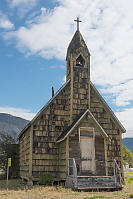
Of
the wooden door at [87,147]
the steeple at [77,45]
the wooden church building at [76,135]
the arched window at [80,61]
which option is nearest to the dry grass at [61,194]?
the wooden church building at [76,135]

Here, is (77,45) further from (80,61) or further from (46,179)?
(46,179)

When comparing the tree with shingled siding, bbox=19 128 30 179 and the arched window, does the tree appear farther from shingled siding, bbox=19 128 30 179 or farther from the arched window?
the arched window

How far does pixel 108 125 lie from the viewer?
18.2 meters

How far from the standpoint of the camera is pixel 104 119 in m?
18.2

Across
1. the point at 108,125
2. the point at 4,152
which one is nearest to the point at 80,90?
the point at 108,125

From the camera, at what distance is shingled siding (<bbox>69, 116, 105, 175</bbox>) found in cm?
1560

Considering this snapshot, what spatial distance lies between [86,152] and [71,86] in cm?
505

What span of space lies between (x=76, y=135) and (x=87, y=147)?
114 cm

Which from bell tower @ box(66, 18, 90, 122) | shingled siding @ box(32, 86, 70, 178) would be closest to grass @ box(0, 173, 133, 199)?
shingled siding @ box(32, 86, 70, 178)

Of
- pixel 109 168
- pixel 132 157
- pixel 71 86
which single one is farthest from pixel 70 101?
pixel 132 157

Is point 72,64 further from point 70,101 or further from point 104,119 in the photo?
point 104,119

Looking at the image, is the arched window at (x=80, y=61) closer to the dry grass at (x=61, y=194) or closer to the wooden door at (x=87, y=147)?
Answer: the wooden door at (x=87, y=147)

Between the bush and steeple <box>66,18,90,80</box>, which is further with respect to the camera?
steeple <box>66,18,90,80</box>

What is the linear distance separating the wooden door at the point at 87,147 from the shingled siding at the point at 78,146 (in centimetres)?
24
